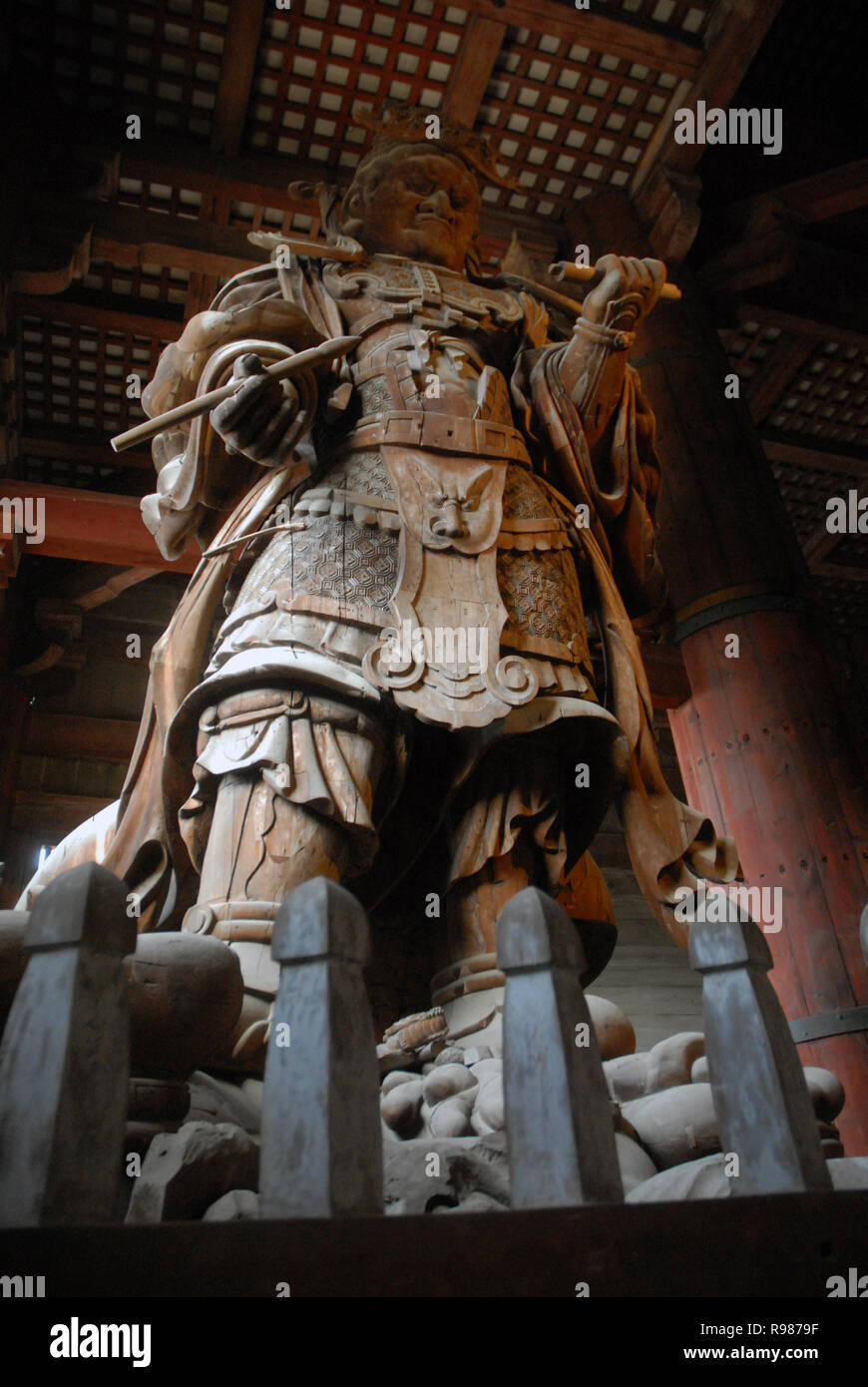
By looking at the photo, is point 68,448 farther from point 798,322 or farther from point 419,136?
point 798,322

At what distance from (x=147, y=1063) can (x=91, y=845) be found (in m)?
1.16

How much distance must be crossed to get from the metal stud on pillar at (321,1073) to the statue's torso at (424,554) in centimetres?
106

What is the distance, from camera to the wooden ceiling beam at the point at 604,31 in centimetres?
457

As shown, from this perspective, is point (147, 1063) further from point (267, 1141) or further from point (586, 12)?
point (586, 12)

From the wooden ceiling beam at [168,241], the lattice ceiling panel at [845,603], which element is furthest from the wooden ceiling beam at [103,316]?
the lattice ceiling panel at [845,603]

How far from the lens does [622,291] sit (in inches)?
105

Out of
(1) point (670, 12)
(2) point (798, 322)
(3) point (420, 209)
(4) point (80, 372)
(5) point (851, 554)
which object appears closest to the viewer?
(3) point (420, 209)

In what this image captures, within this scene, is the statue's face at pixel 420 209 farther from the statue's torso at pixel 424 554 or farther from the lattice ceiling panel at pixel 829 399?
the lattice ceiling panel at pixel 829 399

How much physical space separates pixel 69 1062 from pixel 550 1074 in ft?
1.42

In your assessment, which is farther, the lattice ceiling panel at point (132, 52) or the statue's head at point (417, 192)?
the lattice ceiling panel at point (132, 52)

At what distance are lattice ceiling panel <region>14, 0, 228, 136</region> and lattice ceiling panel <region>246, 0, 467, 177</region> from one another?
0.26 m

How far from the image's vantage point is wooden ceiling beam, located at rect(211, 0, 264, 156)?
4520 mm

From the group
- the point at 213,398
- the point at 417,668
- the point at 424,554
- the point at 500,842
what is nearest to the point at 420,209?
the point at 213,398

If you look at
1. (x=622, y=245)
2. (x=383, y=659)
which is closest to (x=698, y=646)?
(x=622, y=245)
